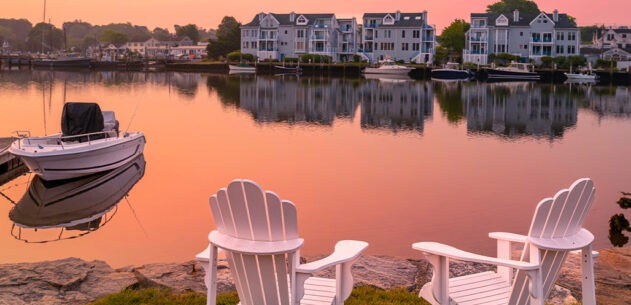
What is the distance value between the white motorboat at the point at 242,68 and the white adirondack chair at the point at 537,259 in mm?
106692

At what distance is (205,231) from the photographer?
1407 cm

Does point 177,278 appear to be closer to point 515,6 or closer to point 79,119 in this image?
point 79,119

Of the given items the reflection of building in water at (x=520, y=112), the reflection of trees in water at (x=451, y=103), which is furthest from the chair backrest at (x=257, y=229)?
the reflection of trees in water at (x=451, y=103)

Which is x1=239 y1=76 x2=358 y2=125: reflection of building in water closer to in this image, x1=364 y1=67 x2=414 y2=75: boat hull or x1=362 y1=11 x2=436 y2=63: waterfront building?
x1=364 y1=67 x2=414 y2=75: boat hull

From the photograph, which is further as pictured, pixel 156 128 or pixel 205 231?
pixel 156 128

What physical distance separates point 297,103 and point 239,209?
1961 inches

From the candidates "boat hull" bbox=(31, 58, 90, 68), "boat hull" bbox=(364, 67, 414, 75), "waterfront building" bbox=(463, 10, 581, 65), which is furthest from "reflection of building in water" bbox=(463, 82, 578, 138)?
"boat hull" bbox=(31, 58, 90, 68)

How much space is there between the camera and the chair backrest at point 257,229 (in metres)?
5.30

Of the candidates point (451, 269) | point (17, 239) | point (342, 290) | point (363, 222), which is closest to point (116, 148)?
point (17, 239)

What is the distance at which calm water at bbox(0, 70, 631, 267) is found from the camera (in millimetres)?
14148

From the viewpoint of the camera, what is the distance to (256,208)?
17.4 feet

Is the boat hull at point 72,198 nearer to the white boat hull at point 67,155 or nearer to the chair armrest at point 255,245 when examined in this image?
the white boat hull at point 67,155

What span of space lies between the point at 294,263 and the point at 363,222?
9.86 m

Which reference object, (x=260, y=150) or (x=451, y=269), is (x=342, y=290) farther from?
(x=260, y=150)
